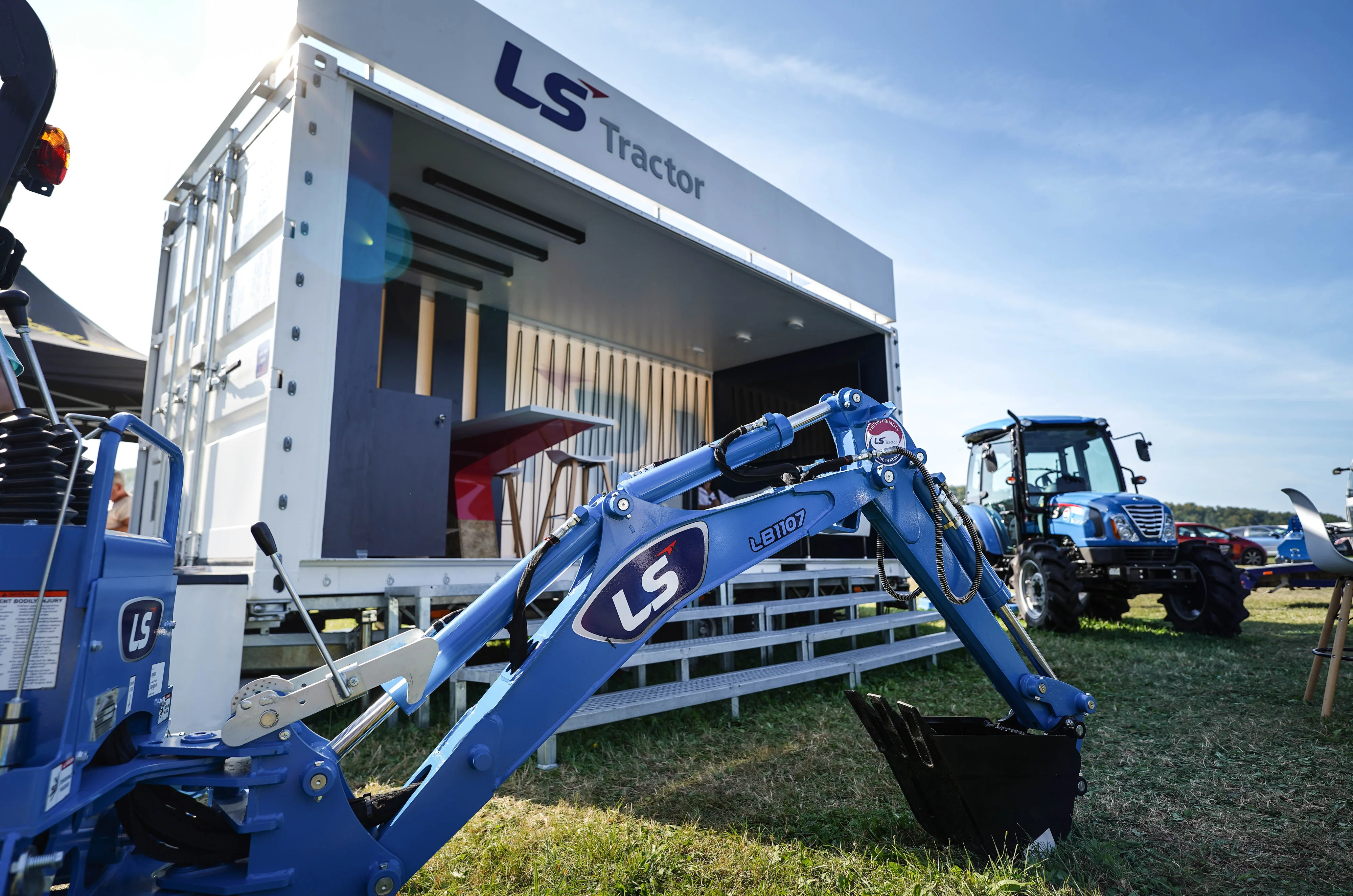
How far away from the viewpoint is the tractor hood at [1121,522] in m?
7.45

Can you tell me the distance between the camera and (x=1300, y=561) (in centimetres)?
1183

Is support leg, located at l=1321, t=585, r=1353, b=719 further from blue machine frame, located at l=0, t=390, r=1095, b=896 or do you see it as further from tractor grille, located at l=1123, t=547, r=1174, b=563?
tractor grille, located at l=1123, t=547, r=1174, b=563

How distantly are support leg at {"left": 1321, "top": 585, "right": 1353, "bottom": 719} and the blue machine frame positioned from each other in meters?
2.83

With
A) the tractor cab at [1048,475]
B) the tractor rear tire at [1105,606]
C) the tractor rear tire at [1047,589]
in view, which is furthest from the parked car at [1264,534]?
the tractor rear tire at [1047,589]

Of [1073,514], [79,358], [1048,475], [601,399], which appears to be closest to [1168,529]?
[1073,514]

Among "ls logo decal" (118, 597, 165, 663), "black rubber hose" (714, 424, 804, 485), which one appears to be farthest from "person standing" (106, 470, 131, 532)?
"black rubber hose" (714, 424, 804, 485)

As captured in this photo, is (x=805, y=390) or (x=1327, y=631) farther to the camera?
(x=805, y=390)

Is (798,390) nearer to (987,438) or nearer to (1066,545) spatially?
(987,438)

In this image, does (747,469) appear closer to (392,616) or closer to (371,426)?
(392,616)

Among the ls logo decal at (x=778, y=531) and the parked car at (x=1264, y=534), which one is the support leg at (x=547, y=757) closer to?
the ls logo decal at (x=778, y=531)

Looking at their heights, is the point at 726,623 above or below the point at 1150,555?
below

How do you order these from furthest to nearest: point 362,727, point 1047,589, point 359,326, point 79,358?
point 1047,589 < point 79,358 < point 359,326 < point 362,727

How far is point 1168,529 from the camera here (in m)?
7.54

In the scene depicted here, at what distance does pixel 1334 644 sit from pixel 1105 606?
4.78 metres
